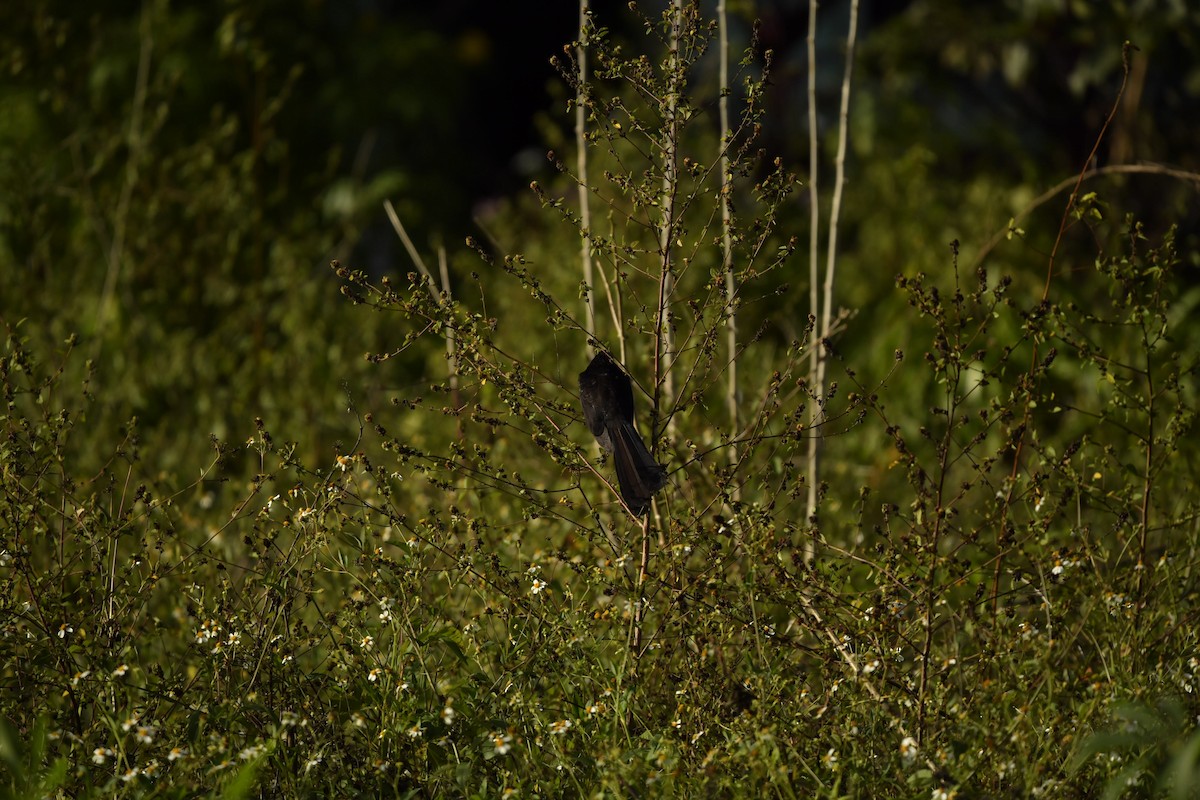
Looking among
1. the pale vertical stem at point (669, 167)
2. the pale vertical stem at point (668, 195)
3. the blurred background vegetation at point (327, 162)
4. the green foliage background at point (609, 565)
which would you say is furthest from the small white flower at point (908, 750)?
the blurred background vegetation at point (327, 162)

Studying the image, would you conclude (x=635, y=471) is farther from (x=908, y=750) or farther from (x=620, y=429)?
(x=908, y=750)

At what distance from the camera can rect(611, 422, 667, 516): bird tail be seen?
2.01 m

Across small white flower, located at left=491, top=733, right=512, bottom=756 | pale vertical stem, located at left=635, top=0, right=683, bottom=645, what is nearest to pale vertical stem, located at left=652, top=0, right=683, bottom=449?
pale vertical stem, located at left=635, top=0, right=683, bottom=645

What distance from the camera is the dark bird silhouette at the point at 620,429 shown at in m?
2.02

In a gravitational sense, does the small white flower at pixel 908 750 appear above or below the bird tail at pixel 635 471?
below

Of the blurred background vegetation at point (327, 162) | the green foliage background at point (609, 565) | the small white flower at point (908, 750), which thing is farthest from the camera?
the blurred background vegetation at point (327, 162)

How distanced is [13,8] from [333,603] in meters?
3.23

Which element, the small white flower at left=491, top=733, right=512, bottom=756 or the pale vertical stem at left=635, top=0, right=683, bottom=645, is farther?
the pale vertical stem at left=635, top=0, right=683, bottom=645

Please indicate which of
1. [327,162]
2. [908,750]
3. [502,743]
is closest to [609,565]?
[502,743]

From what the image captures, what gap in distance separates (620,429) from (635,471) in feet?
0.29

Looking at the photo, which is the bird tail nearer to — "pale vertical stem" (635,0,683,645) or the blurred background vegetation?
"pale vertical stem" (635,0,683,645)

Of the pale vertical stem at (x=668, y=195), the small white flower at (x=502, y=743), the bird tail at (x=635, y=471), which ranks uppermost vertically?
the pale vertical stem at (x=668, y=195)

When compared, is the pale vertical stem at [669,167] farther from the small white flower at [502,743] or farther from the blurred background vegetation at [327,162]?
the blurred background vegetation at [327,162]

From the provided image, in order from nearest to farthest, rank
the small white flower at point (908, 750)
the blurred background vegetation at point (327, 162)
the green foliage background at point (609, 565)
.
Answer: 1. the small white flower at point (908, 750)
2. the green foliage background at point (609, 565)
3. the blurred background vegetation at point (327, 162)
